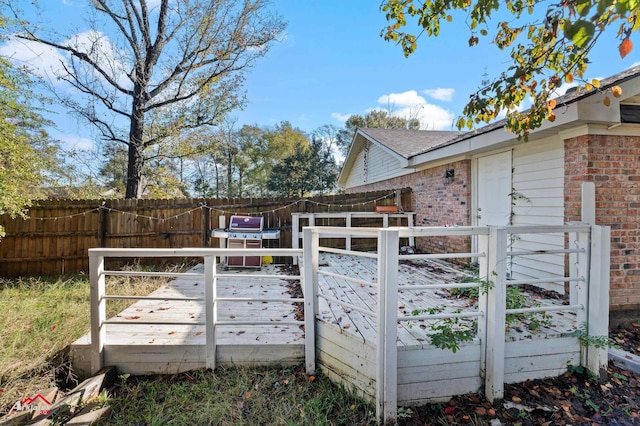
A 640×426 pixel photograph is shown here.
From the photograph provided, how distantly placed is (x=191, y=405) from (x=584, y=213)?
413cm

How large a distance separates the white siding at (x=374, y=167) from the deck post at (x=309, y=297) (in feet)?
18.7

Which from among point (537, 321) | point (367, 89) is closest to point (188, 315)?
point (537, 321)

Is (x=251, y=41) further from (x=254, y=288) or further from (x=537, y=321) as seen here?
(x=537, y=321)

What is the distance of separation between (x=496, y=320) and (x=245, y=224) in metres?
4.77

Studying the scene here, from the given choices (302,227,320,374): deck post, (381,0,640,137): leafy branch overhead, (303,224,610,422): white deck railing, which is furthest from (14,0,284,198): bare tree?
(303,224,610,422): white deck railing

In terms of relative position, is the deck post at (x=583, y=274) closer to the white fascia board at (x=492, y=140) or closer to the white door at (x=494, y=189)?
the white fascia board at (x=492, y=140)

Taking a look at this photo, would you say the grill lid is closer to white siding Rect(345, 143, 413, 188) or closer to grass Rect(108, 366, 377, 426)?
grass Rect(108, 366, 377, 426)

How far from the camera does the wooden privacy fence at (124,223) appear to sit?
658 cm

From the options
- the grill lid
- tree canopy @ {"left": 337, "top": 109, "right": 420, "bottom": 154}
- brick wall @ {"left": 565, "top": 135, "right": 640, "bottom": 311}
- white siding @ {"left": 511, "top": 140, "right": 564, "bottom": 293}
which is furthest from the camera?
tree canopy @ {"left": 337, "top": 109, "right": 420, "bottom": 154}

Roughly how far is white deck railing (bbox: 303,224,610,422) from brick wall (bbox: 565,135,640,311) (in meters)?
1.09

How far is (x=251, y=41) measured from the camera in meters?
9.18

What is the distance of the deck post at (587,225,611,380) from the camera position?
8.48 ft

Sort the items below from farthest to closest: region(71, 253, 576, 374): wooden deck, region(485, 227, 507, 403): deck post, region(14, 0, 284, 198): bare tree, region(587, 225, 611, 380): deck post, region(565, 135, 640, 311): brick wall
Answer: region(14, 0, 284, 198): bare tree
region(565, 135, 640, 311): brick wall
region(71, 253, 576, 374): wooden deck
region(587, 225, 611, 380): deck post
region(485, 227, 507, 403): deck post

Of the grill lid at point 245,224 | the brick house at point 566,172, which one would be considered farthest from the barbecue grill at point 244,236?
the brick house at point 566,172
